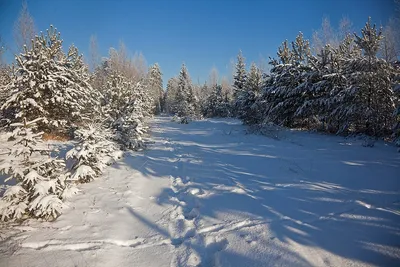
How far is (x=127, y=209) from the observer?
199 inches

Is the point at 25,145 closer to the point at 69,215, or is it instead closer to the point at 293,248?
the point at 69,215

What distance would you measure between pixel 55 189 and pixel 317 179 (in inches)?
244

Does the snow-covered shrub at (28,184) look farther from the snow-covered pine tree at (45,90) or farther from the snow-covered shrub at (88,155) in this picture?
the snow-covered pine tree at (45,90)

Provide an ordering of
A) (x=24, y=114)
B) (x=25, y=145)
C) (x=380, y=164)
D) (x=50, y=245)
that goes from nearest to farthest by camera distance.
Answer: (x=50, y=245) < (x=25, y=145) < (x=380, y=164) < (x=24, y=114)

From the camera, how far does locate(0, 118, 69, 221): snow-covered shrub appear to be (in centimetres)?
428

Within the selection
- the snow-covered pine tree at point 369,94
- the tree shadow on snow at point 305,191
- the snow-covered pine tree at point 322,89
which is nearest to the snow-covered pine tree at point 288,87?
the snow-covered pine tree at point 322,89

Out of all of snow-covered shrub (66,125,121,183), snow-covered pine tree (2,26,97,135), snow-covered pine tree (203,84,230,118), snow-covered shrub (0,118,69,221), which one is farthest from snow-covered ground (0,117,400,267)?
snow-covered pine tree (203,84,230,118)

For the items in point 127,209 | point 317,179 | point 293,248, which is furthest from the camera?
point 317,179

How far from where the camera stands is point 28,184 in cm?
461

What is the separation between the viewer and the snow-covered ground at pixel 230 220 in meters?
3.34

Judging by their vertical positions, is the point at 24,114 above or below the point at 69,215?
above

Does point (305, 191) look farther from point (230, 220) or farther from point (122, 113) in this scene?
point (122, 113)

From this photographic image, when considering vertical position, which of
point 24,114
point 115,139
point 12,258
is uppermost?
point 24,114

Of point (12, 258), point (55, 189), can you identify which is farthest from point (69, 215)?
point (12, 258)
